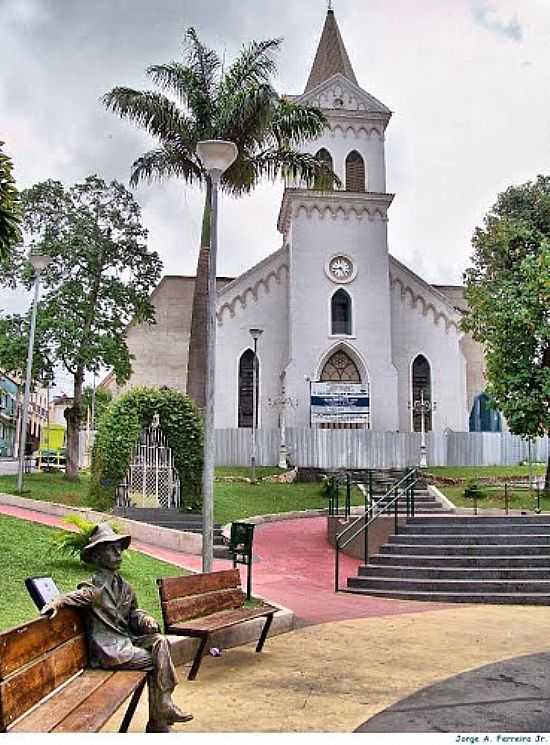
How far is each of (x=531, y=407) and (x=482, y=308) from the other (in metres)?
3.72

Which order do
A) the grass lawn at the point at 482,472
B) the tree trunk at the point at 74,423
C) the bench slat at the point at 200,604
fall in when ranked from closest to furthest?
the bench slat at the point at 200,604 → the tree trunk at the point at 74,423 → the grass lawn at the point at 482,472

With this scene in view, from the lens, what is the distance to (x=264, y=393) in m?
31.2

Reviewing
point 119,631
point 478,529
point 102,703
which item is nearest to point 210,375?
point 119,631

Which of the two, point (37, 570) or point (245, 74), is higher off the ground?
point (245, 74)

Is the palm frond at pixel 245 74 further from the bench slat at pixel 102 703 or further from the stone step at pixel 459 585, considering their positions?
the bench slat at pixel 102 703

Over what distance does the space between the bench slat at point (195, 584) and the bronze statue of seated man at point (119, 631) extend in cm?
124

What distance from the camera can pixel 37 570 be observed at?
937cm

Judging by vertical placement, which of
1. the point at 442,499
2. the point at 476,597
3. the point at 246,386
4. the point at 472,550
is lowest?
the point at 476,597

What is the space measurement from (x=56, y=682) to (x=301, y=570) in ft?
31.0

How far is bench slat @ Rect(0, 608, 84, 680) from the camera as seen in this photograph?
12.1 feet

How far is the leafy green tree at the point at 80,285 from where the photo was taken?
2219 cm

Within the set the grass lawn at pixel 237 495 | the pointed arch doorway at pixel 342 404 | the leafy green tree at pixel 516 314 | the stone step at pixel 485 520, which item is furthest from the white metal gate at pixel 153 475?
the pointed arch doorway at pixel 342 404

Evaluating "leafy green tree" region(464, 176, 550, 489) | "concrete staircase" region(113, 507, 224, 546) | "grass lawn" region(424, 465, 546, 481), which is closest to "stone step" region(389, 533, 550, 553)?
"concrete staircase" region(113, 507, 224, 546)

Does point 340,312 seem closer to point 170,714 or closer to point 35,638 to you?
point 170,714
